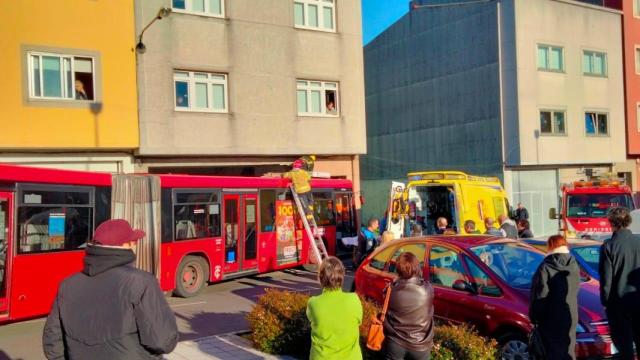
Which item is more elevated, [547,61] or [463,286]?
[547,61]

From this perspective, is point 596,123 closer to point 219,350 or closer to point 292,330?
point 292,330

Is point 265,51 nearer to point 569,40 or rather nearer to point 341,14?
point 341,14

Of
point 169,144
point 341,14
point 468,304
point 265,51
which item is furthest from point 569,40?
point 468,304

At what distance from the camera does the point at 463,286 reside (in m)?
7.14

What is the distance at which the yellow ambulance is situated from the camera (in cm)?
1573

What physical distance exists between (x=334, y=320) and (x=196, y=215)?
959 centimetres

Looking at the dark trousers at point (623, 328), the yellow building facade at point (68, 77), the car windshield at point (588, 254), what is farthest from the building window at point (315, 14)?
the dark trousers at point (623, 328)

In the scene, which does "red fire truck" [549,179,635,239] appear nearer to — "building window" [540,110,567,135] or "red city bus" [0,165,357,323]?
"red city bus" [0,165,357,323]

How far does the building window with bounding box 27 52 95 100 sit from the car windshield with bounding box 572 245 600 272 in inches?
526

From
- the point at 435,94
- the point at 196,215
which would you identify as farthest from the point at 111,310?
the point at 435,94

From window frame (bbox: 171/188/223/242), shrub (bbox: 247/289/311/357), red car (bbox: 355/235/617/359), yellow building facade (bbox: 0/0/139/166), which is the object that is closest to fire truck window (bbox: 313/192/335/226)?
window frame (bbox: 171/188/223/242)

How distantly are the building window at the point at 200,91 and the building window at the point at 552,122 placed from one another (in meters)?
16.0

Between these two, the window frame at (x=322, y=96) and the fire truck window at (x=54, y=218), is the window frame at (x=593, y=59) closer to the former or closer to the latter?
the window frame at (x=322, y=96)

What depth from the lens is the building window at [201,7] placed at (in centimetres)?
1881
